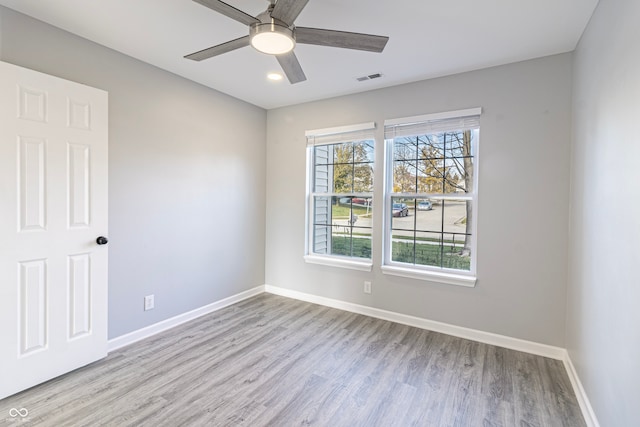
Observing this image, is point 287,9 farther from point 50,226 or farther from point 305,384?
point 305,384

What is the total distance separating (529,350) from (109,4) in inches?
161

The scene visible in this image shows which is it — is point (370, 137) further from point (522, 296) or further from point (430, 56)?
point (522, 296)

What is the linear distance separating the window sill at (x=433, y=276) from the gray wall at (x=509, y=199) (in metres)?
0.06

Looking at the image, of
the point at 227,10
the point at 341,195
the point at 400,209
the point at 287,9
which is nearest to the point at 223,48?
the point at 227,10

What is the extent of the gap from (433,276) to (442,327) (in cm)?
51

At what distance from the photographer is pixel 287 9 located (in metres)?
1.51

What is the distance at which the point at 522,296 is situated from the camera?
264 centimetres

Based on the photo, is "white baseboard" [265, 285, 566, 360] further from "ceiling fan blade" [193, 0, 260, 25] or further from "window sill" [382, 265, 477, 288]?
"ceiling fan blade" [193, 0, 260, 25]

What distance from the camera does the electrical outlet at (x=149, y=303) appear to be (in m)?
2.82

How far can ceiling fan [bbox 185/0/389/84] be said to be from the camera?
150 centimetres

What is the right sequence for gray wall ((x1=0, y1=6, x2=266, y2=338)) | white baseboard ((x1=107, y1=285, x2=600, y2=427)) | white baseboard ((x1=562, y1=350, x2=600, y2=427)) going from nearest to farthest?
white baseboard ((x1=562, y1=350, x2=600, y2=427))
white baseboard ((x1=107, y1=285, x2=600, y2=427))
gray wall ((x1=0, y1=6, x2=266, y2=338))

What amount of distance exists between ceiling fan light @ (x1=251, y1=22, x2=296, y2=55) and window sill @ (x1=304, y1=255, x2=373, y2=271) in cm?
237
